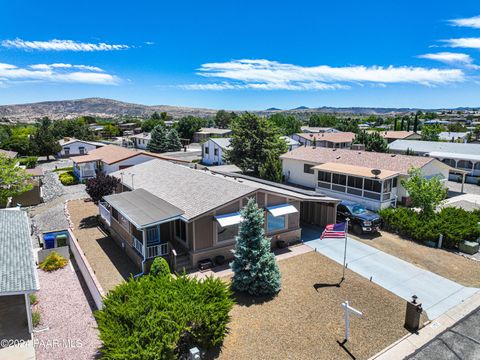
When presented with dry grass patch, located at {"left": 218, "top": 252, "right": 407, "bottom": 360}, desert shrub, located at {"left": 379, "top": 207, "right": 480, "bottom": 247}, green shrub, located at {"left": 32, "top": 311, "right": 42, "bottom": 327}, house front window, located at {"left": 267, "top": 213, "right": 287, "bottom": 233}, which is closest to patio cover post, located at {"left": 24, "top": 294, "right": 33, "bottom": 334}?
green shrub, located at {"left": 32, "top": 311, "right": 42, "bottom": 327}

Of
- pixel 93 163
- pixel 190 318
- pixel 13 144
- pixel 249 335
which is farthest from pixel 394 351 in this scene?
pixel 13 144

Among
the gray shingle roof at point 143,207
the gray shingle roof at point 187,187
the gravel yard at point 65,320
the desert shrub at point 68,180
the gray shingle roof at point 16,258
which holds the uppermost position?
the gray shingle roof at point 187,187

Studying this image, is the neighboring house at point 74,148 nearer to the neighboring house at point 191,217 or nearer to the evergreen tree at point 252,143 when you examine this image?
the evergreen tree at point 252,143

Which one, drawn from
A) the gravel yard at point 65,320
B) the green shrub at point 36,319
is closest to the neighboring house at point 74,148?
the gravel yard at point 65,320

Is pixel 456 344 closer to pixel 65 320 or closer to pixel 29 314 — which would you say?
pixel 65 320

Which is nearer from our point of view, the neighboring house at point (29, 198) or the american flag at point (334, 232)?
the american flag at point (334, 232)

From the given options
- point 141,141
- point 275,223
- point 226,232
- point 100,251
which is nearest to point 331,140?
point 141,141

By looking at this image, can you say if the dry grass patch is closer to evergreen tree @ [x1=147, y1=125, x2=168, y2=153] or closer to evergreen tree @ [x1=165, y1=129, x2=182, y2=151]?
evergreen tree @ [x1=147, y1=125, x2=168, y2=153]
